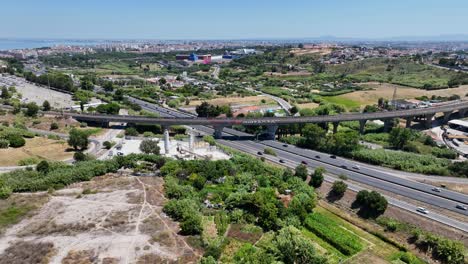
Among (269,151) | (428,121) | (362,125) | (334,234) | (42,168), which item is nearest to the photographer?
(334,234)

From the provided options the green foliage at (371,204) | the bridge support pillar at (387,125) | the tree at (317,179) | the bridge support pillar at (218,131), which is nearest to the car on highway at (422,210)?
the green foliage at (371,204)

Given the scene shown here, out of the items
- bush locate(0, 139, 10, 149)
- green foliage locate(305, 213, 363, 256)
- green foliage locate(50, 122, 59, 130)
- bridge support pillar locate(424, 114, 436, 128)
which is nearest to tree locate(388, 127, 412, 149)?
bridge support pillar locate(424, 114, 436, 128)

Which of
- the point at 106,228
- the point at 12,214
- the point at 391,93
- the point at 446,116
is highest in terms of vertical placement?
the point at 12,214

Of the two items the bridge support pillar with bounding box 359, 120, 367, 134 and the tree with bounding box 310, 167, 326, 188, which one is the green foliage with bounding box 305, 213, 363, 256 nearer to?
the tree with bounding box 310, 167, 326, 188

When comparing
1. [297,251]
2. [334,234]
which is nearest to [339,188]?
[334,234]

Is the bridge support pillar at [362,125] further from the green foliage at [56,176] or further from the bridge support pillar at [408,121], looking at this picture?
the green foliage at [56,176]

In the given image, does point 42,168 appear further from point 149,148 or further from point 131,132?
point 131,132
